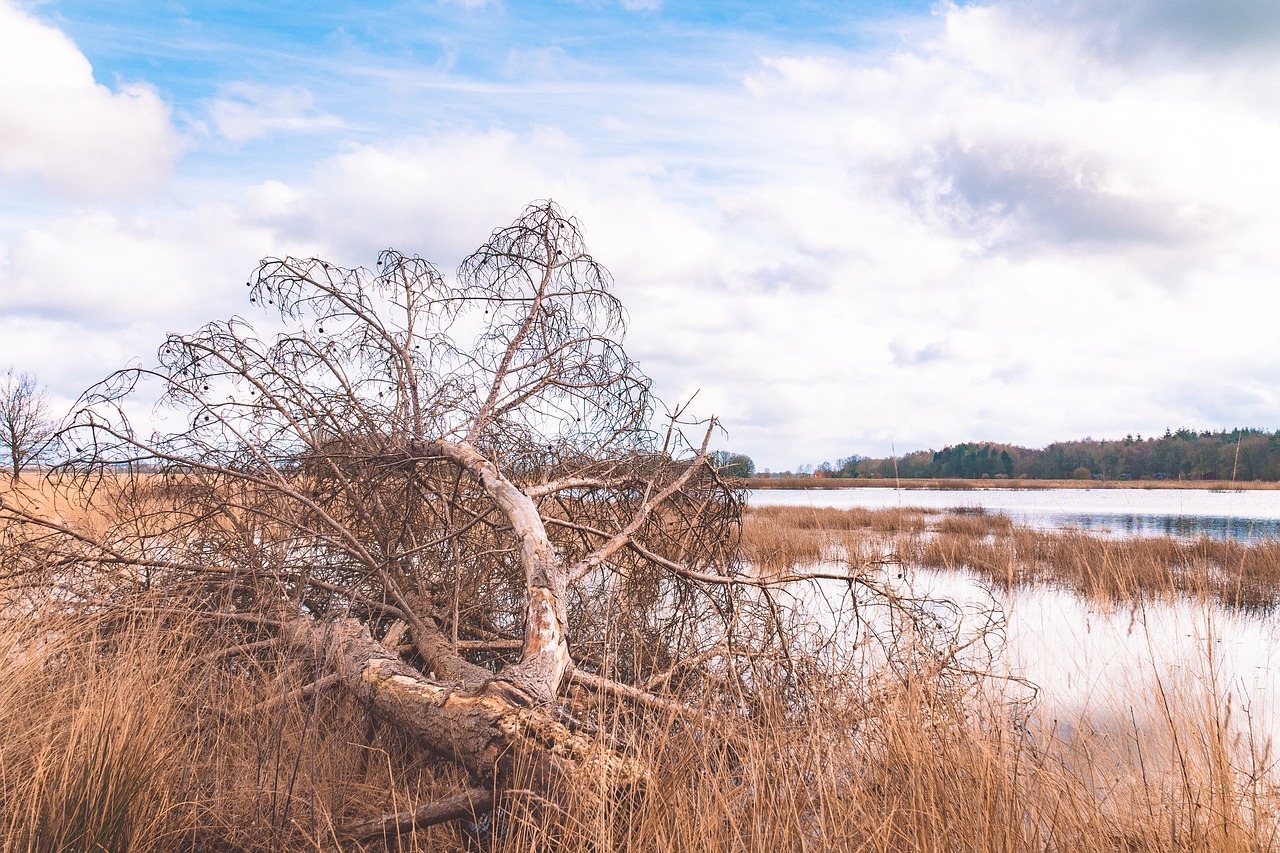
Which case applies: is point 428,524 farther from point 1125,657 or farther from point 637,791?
point 1125,657

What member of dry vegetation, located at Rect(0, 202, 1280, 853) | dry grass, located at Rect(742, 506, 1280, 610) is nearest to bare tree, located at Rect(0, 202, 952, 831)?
dry vegetation, located at Rect(0, 202, 1280, 853)

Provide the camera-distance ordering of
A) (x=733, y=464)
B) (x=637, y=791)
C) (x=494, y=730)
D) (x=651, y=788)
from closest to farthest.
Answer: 1. (x=651, y=788)
2. (x=637, y=791)
3. (x=494, y=730)
4. (x=733, y=464)

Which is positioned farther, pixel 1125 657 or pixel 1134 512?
pixel 1134 512

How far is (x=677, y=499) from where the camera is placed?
5.38 m

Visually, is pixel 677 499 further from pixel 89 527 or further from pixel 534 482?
pixel 89 527

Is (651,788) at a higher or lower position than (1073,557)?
higher

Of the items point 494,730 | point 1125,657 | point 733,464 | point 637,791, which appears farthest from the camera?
point 1125,657

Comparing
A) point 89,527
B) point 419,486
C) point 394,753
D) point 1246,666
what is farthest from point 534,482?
point 1246,666

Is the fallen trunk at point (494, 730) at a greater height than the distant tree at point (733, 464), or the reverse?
the distant tree at point (733, 464)

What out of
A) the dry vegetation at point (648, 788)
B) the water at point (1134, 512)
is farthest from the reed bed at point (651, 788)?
the water at point (1134, 512)

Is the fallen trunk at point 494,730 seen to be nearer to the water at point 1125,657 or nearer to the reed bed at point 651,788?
the reed bed at point 651,788

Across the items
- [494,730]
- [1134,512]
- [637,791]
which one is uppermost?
[494,730]

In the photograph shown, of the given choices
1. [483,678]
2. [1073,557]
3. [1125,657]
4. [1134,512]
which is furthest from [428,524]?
[1134,512]

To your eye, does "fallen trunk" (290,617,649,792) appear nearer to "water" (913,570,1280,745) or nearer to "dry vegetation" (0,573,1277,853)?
"dry vegetation" (0,573,1277,853)
